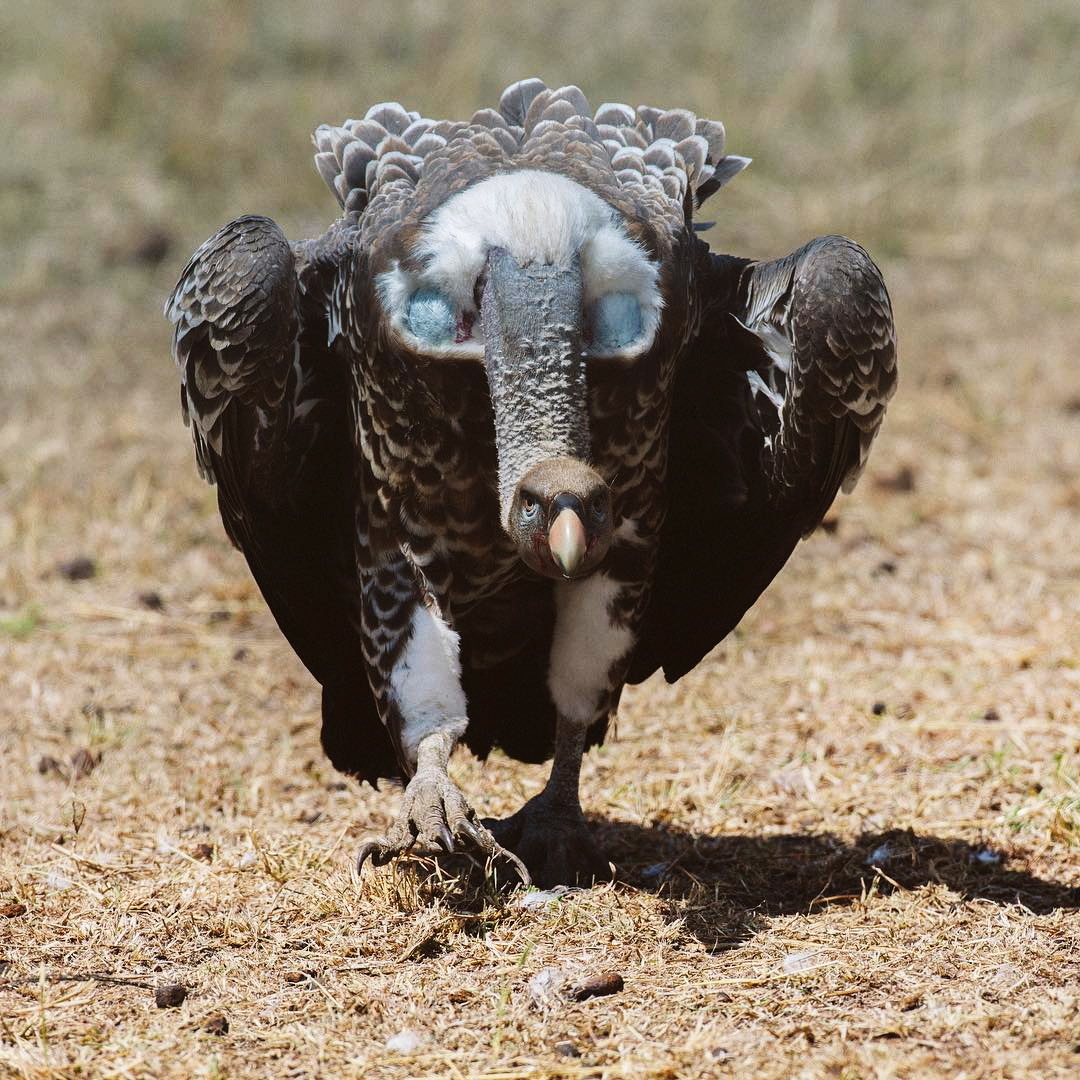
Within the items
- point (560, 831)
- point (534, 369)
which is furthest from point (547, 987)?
point (534, 369)

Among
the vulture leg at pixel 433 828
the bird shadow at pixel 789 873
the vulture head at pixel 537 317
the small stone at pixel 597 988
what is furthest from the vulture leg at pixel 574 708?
the small stone at pixel 597 988

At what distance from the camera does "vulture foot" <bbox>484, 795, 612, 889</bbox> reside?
409 centimetres

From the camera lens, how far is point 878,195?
10.1 metres

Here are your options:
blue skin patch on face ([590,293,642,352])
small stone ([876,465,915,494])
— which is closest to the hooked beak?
blue skin patch on face ([590,293,642,352])

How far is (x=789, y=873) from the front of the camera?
4109 mm

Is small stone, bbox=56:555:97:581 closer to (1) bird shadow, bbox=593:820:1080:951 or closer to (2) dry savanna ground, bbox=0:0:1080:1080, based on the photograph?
(2) dry savanna ground, bbox=0:0:1080:1080

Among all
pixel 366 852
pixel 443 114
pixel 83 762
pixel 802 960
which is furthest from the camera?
pixel 443 114

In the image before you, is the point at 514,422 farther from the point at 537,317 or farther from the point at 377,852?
the point at 377,852

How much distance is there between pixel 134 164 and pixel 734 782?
6938 millimetres

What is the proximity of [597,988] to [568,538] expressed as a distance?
0.90m

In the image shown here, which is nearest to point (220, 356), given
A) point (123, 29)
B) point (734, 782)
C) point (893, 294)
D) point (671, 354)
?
point (671, 354)

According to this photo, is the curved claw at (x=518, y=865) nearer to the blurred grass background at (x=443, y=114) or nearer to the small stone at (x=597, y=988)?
the small stone at (x=597, y=988)

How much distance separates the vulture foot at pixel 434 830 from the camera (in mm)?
3697

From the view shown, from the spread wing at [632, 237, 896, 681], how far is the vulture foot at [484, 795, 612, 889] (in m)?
0.57
